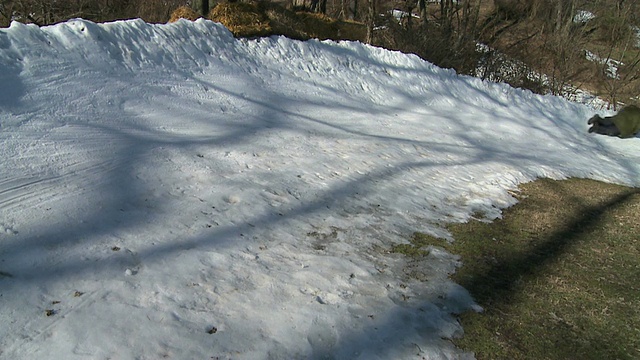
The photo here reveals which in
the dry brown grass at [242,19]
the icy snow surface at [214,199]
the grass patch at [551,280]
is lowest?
the grass patch at [551,280]

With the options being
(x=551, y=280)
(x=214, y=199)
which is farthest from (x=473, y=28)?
(x=214, y=199)

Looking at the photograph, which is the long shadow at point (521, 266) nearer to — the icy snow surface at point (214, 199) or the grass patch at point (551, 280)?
the grass patch at point (551, 280)

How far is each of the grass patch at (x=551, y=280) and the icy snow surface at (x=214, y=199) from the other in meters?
0.26

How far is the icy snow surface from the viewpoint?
3.03 m

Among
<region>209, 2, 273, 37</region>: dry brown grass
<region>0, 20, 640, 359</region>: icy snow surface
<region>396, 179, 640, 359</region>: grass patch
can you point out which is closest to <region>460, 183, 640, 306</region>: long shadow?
<region>396, 179, 640, 359</region>: grass patch

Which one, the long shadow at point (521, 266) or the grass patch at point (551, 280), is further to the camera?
the long shadow at point (521, 266)

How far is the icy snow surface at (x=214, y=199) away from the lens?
9.95ft

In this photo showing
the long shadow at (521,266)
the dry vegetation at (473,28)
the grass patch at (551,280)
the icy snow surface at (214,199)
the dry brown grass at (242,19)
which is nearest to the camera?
the icy snow surface at (214,199)

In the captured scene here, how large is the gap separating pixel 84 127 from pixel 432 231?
3.88 m

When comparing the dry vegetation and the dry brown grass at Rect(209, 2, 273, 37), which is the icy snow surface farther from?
the dry vegetation

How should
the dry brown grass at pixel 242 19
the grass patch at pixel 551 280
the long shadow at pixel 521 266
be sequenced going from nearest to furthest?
the grass patch at pixel 551 280, the long shadow at pixel 521 266, the dry brown grass at pixel 242 19

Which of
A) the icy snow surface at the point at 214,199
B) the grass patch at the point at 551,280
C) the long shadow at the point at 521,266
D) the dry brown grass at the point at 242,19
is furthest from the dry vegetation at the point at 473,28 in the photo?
the long shadow at the point at 521,266

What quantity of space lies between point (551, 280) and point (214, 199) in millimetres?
3285

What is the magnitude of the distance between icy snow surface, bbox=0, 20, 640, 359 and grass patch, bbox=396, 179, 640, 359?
0.87 feet
